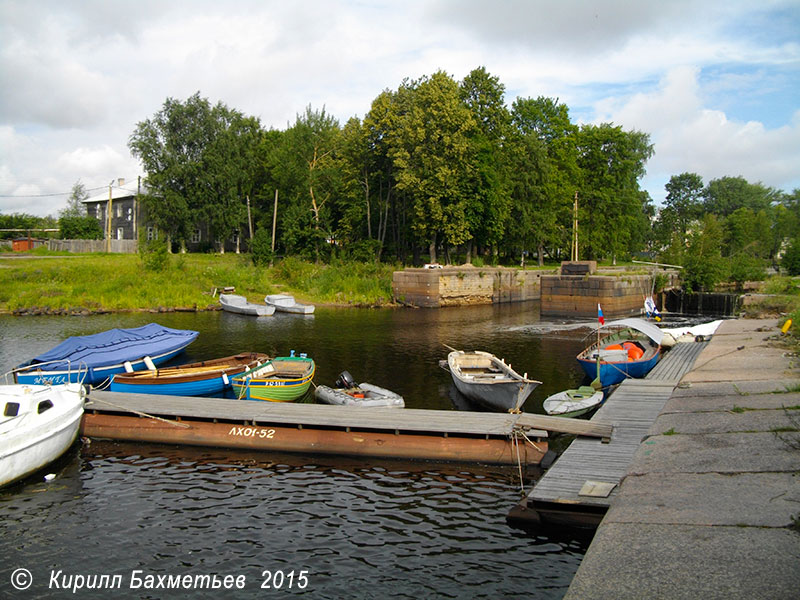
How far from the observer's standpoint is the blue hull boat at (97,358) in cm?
2086

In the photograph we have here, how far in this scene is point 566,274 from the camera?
53375mm

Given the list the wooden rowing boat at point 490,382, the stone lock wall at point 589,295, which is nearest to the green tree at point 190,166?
the stone lock wall at point 589,295

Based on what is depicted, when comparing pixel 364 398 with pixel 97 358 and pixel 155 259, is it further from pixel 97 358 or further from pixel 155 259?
pixel 155 259

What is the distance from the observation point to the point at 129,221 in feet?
259

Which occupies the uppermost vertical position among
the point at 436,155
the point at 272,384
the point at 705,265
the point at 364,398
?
the point at 436,155

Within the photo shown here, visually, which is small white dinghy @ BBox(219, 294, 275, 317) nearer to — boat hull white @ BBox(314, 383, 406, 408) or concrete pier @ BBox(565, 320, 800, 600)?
boat hull white @ BBox(314, 383, 406, 408)

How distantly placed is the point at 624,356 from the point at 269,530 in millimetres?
16779

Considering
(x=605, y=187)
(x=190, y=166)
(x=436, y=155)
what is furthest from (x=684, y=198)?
(x=190, y=166)

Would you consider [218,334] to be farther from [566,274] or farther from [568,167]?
[568,167]

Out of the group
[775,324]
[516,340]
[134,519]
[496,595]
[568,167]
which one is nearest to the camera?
[496,595]

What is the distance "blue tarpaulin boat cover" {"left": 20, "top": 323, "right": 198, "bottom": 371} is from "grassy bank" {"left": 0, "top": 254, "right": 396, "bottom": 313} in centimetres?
2085

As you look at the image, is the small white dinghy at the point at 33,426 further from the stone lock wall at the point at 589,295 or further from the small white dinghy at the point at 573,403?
the stone lock wall at the point at 589,295

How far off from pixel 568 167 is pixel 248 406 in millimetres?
65181

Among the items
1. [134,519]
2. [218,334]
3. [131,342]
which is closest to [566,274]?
[218,334]
